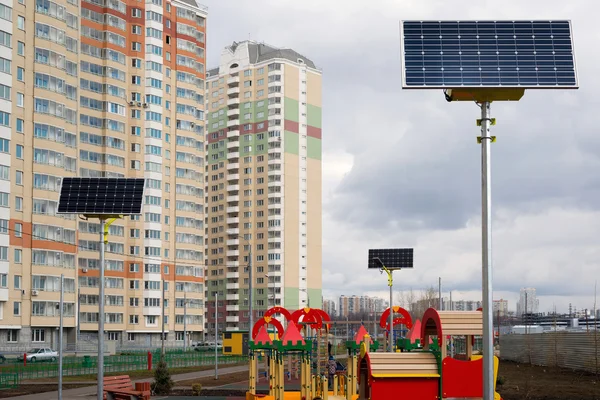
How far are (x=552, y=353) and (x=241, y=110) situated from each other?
113 metres

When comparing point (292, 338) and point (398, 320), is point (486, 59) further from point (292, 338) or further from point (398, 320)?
point (398, 320)

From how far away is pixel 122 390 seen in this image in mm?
32969

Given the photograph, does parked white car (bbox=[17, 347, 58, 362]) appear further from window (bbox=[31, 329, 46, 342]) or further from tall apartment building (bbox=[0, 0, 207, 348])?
window (bbox=[31, 329, 46, 342])

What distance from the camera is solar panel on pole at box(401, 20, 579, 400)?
588 inches

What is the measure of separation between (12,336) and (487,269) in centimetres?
7796

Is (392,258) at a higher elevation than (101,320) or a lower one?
higher

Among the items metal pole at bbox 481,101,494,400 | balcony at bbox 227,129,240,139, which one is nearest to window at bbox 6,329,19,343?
metal pole at bbox 481,101,494,400

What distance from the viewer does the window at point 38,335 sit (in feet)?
287

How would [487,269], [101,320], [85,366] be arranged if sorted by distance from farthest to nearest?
[85,366] < [101,320] < [487,269]

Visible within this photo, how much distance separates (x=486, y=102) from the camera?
14844mm

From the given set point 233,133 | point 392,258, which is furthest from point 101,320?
point 233,133

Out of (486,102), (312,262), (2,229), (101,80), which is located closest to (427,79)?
(486,102)

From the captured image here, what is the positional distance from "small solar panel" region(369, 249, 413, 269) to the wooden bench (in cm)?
1642

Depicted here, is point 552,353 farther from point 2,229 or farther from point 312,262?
point 312,262
